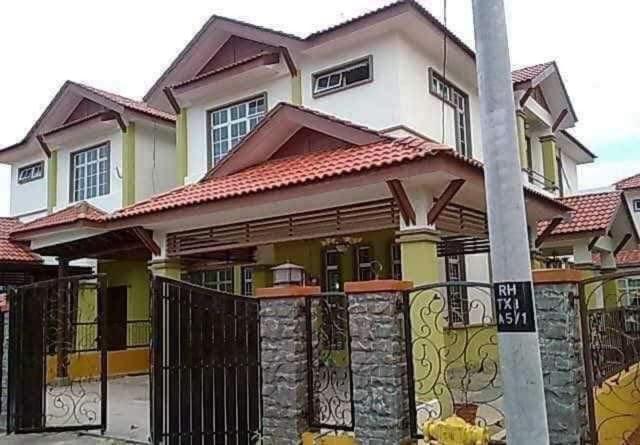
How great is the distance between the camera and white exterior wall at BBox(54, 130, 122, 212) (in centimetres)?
1705

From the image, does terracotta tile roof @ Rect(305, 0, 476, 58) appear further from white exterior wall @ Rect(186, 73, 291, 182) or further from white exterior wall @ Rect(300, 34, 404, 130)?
white exterior wall @ Rect(186, 73, 291, 182)

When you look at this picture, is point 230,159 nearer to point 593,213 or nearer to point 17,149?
point 593,213


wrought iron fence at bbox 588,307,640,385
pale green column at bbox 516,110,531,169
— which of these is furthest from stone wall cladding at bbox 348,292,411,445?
pale green column at bbox 516,110,531,169

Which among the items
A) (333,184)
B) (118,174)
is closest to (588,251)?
(333,184)

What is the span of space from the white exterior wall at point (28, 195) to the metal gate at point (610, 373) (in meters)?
16.4

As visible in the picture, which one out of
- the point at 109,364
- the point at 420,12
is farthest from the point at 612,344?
the point at 109,364

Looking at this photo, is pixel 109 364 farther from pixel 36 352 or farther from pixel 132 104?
pixel 36 352

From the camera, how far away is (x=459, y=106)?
46.4 feet

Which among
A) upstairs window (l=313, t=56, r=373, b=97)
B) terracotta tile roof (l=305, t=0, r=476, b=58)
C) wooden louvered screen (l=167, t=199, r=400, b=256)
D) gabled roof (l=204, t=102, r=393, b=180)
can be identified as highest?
terracotta tile roof (l=305, t=0, r=476, b=58)

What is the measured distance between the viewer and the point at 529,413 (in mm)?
3600

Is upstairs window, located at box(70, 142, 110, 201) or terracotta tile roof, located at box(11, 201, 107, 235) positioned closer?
terracotta tile roof, located at box(11, 201, 107, 235)

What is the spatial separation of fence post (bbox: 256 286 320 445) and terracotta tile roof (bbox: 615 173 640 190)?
1065 inches

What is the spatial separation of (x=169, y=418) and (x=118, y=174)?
446 inches

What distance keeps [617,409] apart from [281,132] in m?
7.21
